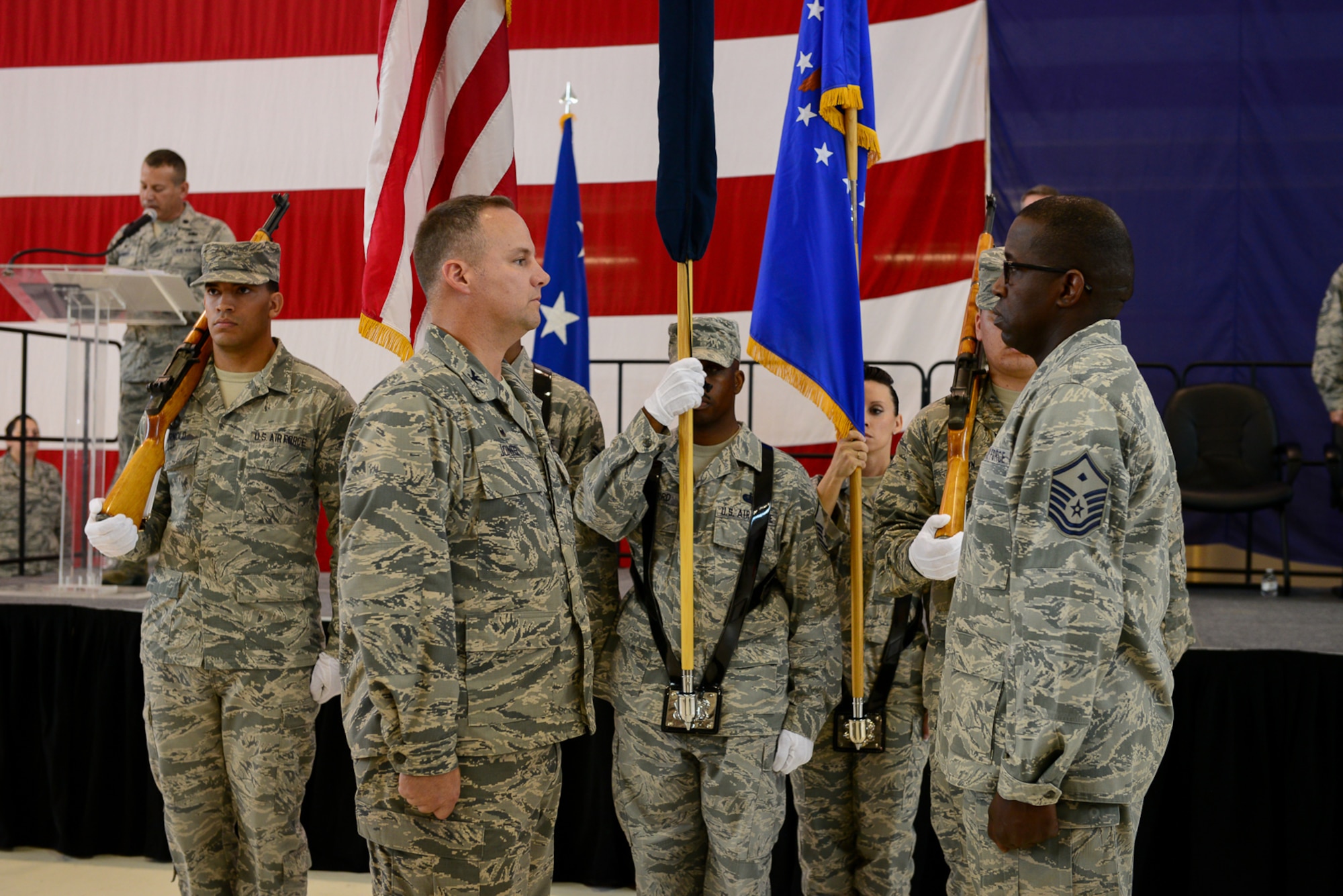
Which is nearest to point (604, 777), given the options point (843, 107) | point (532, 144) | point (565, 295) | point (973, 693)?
point (565, 295)

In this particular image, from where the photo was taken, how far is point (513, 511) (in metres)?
1.71

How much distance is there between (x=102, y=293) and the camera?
12.5ft

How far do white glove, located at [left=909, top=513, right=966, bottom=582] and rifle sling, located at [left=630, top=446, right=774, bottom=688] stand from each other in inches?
13.9

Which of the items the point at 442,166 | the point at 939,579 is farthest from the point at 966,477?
the point at 442,166

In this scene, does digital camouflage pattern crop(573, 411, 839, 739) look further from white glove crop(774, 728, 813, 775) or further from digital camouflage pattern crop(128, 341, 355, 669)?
digital camouflage pattern crop(128, 341, 355, 669)

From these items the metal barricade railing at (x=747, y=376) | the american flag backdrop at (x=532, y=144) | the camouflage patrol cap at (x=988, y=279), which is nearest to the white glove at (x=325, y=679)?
the camouflage patrol cap at (x=988, y=279)

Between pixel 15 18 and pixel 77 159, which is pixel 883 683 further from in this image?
pixel 15 18

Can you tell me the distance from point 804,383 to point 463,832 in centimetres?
145

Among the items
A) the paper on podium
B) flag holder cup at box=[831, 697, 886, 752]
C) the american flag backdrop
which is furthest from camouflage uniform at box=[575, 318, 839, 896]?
the american flag backdrop

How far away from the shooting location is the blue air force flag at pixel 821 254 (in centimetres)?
263

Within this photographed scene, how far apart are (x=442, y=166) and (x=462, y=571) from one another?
1.43 meters

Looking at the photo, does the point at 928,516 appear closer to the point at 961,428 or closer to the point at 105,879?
the point at 961,428

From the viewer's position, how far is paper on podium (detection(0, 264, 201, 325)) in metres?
3.62

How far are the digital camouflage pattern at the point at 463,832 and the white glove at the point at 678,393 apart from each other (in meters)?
0.79
